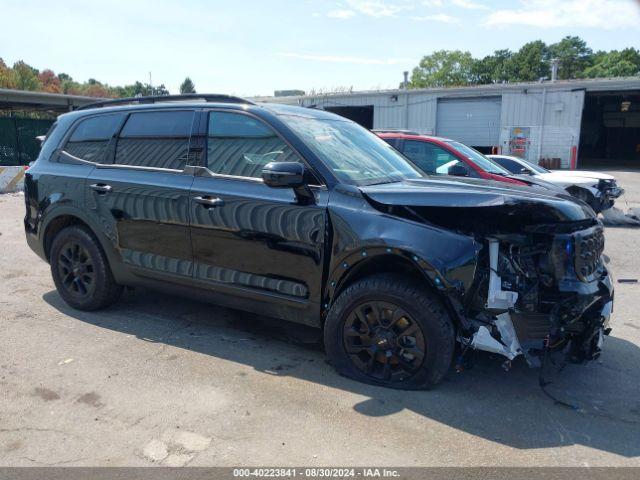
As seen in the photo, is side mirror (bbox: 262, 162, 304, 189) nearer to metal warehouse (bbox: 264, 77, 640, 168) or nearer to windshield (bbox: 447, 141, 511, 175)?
Result: windshield (bbox: 447, 141, 511, 175)

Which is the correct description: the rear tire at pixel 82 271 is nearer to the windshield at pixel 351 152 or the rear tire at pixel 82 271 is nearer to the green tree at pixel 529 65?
the windshield at pixel 351 152

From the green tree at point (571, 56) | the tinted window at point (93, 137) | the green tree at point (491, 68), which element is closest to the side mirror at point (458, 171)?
the tinted window at point (93, 137)

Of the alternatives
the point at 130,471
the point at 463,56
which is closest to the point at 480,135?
the point at 130,471

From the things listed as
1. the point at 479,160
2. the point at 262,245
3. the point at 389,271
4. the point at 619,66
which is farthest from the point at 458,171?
the point at 619,66

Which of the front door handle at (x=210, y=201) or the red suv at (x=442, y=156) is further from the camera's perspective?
the red suv at (x=442, y=156)

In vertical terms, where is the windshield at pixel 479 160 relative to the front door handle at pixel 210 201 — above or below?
above

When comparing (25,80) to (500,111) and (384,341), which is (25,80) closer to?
(500,111)

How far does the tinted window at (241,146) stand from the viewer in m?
4.00

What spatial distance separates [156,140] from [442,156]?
5.28 m

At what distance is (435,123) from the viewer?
29.7m

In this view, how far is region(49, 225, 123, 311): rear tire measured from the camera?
4938 millimetres

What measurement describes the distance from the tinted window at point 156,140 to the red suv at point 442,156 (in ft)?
15.2

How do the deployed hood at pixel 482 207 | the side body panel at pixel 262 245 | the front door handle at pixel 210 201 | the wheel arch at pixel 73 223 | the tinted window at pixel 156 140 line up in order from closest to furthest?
the deployed hood at pixel 482 207
the side body panel at pixel 262 245
the front door handle at pixel 210 201
the tinted window at pixel 156 140
the wheel arch at pixel 73 223

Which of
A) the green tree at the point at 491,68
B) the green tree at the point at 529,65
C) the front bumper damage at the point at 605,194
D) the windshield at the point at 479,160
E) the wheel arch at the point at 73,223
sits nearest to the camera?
the wheel arch at the point at 73,223
